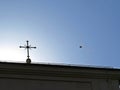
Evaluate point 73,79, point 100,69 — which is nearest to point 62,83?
point 73,79

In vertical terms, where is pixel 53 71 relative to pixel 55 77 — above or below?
above

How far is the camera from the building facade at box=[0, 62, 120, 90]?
2491 centimetres

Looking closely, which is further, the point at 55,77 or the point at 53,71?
the point at 55,77

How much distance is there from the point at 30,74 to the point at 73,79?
2.57m

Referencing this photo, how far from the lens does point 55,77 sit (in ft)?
83.4

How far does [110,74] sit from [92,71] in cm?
112

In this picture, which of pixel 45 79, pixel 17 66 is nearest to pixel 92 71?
pixel 45 79

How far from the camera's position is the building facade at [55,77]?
24906 mm

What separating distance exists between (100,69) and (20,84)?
15.8 feet

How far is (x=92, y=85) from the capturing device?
2572 centimetres

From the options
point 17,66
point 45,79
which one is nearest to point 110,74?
point 45,79

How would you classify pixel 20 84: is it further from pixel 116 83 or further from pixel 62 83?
pixel 116 83

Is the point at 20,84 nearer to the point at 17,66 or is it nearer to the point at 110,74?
the point at 17,66

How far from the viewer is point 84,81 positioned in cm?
2572
